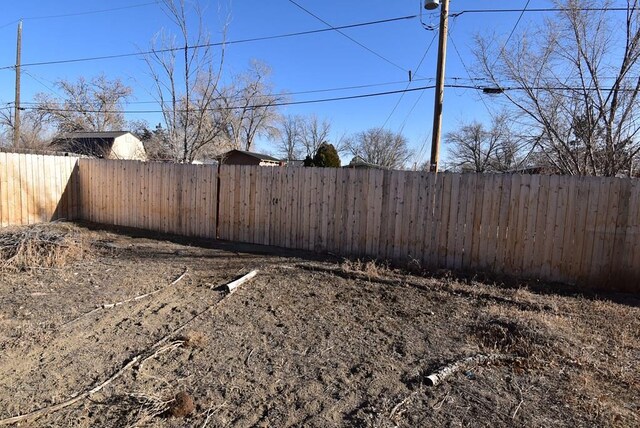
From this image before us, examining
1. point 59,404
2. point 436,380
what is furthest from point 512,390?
point 59,404

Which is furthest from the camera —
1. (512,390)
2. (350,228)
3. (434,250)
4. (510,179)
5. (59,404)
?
(350,228)

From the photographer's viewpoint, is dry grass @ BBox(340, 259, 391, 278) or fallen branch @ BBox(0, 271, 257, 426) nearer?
fallen branch @ BBox(0, 271, 257, 426)

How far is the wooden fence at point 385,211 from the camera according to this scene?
209 inches

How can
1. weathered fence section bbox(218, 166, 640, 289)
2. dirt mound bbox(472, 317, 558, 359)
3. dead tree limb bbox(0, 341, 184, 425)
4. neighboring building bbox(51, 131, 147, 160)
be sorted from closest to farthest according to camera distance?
dead tree limb bbox(0, 341, 184, 425), dirt mound bbox(472, 317, 558, 359), weathered fence section bbox(218, 166, 640, 289), neighboring building bbox(51, 131, 147, 160)

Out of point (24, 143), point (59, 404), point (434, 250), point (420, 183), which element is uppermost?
point (24, 143)

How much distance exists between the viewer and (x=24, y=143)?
2580 cm

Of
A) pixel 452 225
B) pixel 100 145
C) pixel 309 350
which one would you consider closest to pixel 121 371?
pixel 309 350

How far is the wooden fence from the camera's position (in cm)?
532

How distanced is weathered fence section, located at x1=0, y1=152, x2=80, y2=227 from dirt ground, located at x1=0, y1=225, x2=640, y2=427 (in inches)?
189

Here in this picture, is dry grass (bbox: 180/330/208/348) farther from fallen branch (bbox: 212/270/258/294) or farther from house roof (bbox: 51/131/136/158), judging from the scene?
house roof (bbox: 51/131/136/158)

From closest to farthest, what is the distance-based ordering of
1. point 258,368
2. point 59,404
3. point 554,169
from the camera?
point 59,404, point 258,368, point 554,169

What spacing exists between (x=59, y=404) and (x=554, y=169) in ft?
32.3

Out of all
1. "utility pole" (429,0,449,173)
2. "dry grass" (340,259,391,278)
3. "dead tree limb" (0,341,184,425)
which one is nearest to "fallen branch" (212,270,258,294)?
"dry grass" (340,259,391,278)

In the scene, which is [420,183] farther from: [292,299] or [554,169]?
[554,169]
